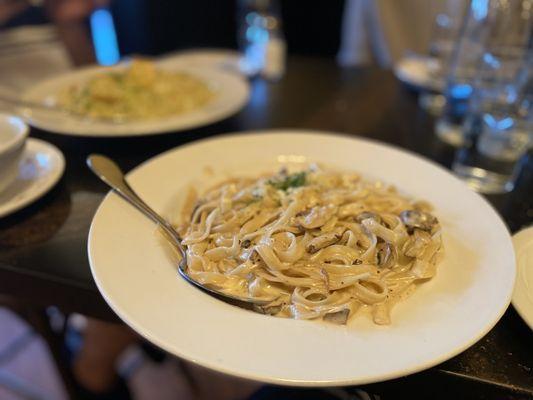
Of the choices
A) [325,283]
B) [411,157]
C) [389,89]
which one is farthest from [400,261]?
[389,89]

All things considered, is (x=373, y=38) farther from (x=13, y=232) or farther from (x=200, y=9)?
(x=13, y=232)

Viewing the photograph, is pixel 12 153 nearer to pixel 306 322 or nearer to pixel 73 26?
pixel 306 322

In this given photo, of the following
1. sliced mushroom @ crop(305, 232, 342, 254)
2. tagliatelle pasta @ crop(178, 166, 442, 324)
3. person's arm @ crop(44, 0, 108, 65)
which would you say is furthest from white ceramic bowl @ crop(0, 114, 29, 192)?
person's arm @ crop(44, 0, 108, 65)

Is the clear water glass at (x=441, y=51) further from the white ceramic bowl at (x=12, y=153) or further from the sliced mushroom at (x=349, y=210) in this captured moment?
the white ceramic bowl at (x=12, y=153)

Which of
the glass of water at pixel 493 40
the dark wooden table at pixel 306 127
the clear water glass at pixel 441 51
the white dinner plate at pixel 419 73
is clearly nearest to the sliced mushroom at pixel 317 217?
the dark wooden table at pixel 306 127

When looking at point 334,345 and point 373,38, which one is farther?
point 373,38

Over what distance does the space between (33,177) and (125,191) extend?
361mm

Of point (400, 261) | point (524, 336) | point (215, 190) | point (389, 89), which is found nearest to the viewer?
point (524, 336)

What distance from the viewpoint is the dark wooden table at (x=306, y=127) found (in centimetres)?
76

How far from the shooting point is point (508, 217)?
121 cm

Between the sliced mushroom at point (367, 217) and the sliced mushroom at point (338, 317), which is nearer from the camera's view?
the sliced mushroom at point (338, 317)

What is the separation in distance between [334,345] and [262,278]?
8.9 inches

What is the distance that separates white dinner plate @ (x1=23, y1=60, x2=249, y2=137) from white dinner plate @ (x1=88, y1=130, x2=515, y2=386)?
374 mm

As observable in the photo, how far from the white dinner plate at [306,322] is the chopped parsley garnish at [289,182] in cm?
28
